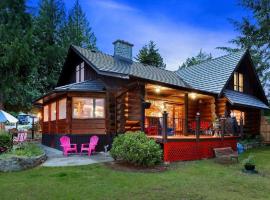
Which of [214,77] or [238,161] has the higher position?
[214,77]

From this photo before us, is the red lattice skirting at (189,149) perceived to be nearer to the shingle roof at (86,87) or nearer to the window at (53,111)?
the shingle roof at (86,87)

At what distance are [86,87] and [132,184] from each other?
7.94 m

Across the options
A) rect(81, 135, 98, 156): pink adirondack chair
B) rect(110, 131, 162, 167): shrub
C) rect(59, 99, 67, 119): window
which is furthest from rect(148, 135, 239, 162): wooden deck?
rect(59, 99, 67, 119): window

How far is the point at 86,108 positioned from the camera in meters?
14.9

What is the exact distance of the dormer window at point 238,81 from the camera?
20877mm

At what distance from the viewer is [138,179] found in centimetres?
857

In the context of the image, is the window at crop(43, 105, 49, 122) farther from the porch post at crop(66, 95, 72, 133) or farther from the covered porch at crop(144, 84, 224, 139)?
the covered porch at crop(144, 84, 224, 139)

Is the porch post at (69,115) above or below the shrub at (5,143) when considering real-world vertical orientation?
above

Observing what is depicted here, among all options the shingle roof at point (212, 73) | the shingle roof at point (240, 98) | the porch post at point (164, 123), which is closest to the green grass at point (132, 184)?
the porch post at point (164, 123)

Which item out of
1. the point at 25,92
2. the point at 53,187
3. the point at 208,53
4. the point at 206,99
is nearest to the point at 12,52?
the point at 25,92

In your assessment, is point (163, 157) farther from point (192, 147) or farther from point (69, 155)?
point (69, 155)

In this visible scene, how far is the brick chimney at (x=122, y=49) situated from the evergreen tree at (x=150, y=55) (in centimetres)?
1688

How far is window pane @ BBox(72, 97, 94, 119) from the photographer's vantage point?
14.8m

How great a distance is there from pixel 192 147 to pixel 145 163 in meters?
3.19
